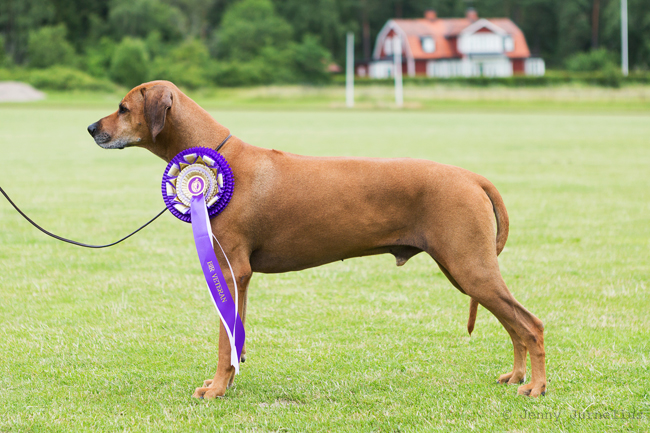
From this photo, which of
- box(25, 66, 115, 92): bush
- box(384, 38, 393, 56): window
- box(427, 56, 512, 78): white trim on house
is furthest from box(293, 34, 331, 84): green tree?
box(25, 66, 115, 92): bush

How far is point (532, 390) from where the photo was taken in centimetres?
468

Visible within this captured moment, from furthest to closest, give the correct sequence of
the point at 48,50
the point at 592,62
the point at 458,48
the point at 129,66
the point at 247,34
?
the point at 458,48 → the point at 247,34 → the point at 592,62 → the point at 48,50 → the point at 129,66

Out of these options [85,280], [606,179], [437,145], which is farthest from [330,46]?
[85,280]

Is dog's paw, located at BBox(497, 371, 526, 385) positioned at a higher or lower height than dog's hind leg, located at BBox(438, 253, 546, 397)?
lower

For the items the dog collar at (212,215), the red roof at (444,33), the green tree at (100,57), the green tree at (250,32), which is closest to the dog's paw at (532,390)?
the dog collar at (212,215)

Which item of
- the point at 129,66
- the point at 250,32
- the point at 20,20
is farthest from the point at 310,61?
the point at 20,20

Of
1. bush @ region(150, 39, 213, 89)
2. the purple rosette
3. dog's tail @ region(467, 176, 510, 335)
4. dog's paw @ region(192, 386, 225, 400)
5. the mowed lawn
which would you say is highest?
bush @ region(150, 39, 213, 89)

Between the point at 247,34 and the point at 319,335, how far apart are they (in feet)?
312

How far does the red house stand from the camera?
98.2 metres

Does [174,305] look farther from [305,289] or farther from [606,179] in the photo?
[606,179]

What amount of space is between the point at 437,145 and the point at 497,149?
2076 mm

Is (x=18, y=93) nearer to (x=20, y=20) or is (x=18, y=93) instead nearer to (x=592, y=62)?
(x=20, y=20)

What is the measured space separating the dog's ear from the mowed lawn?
1.86 metres

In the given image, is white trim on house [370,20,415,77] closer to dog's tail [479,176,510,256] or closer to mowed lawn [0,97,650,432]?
mowed lawn [0,97,650,432]
